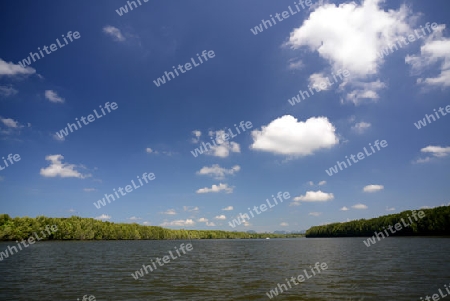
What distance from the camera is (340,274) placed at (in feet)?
103

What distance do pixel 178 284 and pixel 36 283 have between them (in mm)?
13434

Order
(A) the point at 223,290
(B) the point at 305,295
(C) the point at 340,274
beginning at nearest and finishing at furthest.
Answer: (B) the point at 305,295 < (A) the point at 223,290 < (C) the point at 340,274

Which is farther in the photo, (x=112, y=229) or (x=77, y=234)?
(x=112, y=229)

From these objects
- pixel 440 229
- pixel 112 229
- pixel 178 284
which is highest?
pixel 112 229

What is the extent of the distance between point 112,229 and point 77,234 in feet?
106

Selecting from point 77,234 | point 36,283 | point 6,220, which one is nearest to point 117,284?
point 36,283

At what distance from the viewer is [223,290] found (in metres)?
23.5

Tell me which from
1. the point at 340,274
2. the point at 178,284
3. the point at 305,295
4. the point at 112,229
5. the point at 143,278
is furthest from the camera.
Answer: the point at 112,229

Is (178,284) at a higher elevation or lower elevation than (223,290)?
higher

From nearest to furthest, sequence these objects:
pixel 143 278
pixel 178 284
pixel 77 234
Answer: pixel 178 284
pixel 143 278
pixel 77 234

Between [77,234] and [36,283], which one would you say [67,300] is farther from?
[77,234]

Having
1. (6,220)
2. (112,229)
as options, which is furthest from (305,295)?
(112,229)

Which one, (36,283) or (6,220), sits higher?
(6,220)

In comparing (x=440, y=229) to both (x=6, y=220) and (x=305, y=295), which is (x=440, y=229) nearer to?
(x=305, y=295)
